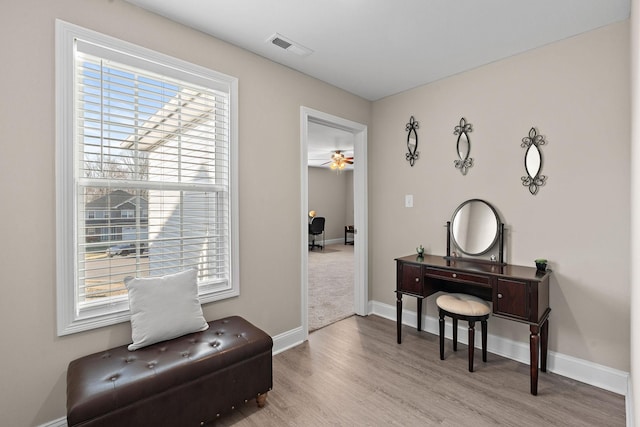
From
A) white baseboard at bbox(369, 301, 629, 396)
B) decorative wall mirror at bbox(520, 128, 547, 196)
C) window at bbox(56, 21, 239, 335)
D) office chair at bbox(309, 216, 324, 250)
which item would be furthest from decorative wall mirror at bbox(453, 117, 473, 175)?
office chair at bbox(309, 216, 324, 250)

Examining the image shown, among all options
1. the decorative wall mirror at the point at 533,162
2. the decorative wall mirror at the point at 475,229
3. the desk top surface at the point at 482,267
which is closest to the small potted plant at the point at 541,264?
the desk top surface at the point at 482,267

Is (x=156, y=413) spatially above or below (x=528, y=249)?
below

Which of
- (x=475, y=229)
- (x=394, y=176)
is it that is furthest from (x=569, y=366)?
(x=394, y=176)

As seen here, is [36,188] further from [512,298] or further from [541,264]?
[541,264]

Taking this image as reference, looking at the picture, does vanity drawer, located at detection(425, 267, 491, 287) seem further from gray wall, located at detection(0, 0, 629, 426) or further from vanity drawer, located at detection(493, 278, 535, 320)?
gray wall, located at detection(0, 0, 629, 426)

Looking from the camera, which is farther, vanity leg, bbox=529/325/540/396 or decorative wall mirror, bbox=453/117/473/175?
decorative wall mirror, bbox=453/117/473/175

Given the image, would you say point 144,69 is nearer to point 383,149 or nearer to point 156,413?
point 156,413

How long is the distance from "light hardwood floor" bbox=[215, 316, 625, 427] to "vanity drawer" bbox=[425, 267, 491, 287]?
71 centimetres

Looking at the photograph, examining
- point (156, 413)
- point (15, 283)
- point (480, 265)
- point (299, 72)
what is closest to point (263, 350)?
point (156, 413)

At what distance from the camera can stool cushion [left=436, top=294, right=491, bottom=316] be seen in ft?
7.69

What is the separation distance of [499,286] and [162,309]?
2364 millimetres

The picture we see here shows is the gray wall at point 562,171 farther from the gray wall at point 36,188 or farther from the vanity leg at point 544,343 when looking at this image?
the gray wall at point 36,188

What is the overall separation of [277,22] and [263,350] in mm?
2254

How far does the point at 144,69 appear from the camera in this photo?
199 cm
